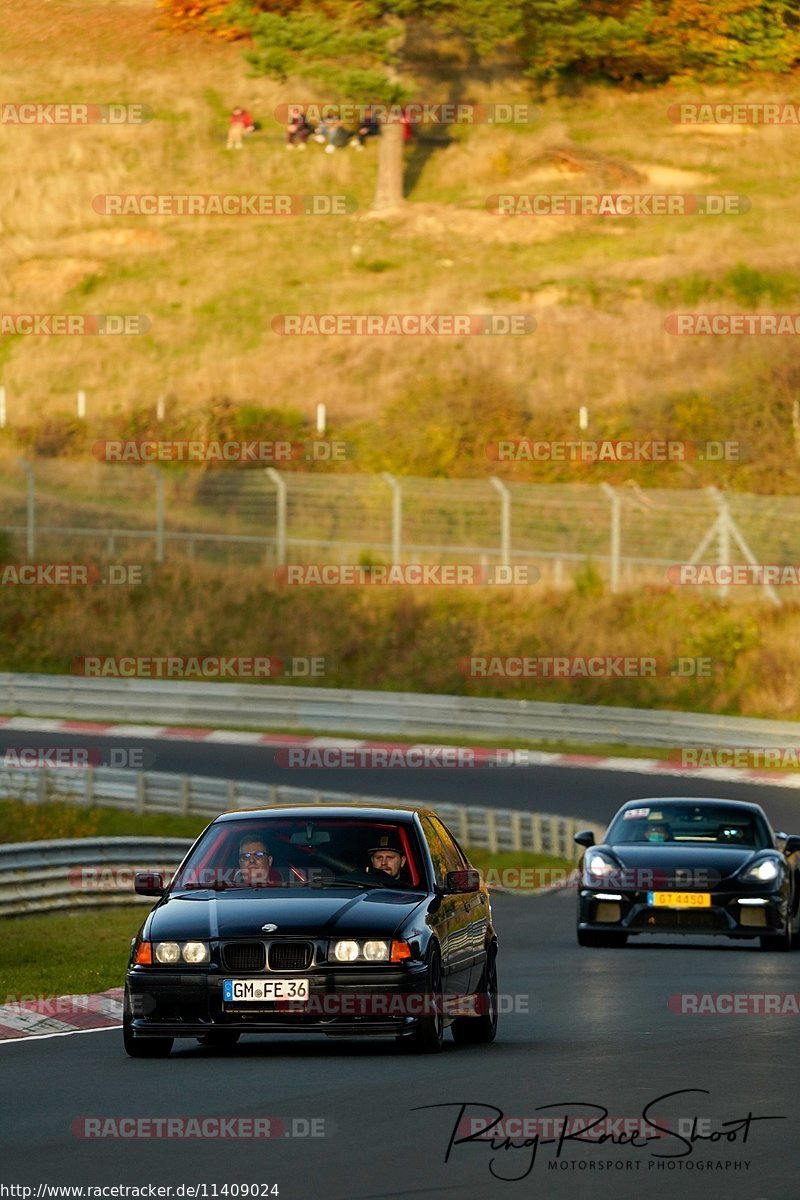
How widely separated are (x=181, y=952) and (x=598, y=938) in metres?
8.62

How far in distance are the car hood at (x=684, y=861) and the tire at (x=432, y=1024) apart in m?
7.48

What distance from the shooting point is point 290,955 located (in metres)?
11.2

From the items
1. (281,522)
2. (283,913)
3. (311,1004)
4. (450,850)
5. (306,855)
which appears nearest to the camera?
(311,1004)

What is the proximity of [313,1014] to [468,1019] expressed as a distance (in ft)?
4.96

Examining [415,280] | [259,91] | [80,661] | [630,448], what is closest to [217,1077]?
A: [80,661]

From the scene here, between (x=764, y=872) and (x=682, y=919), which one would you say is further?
(x=764, y=872)

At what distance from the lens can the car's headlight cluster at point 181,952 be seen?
444 inches

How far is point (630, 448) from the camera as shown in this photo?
55.3m

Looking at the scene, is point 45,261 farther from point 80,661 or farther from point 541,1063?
point 541,1063
